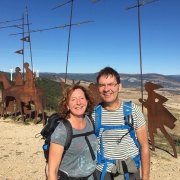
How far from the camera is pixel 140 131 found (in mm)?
2684

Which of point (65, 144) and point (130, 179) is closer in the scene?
point (65, 144)

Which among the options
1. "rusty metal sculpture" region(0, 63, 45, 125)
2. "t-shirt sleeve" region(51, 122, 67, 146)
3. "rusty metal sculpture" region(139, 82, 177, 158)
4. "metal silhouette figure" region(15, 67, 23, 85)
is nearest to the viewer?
"t-shirt sleeve" region(51, 122, 67, 146)

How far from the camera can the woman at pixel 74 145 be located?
2.27 metres

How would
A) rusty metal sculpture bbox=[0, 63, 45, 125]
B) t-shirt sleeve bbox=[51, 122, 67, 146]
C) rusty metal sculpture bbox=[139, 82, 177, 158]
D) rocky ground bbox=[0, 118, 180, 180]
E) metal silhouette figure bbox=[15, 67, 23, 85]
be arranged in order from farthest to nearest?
metal silhouette figure bbox=[15, 67, 23, 85], rusty metal sculpture bbox=[0, 63, 45, 125], rusty metal sculpture bbox=[139, 82, 177, 158], rocky ground bbox=[0, 118, 180, 180], t-shirt sleeve bbox=[51, 122, 67, 146]

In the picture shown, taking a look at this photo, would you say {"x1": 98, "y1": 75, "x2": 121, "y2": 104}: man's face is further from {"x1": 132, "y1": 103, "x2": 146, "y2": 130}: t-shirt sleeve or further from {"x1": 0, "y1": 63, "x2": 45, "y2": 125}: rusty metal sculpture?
{"x1": 0, "y1": 63, "x2": 45, "y2": 125}: rusty metal sculpture

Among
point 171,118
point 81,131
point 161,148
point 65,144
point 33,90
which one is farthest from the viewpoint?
point 33,90

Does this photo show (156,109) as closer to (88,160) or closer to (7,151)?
(7,151)

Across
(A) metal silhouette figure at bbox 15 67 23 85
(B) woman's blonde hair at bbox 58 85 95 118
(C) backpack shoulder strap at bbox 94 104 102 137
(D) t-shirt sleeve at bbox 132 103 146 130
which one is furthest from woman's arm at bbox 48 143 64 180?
(A) metal silhouette figure at bbox 15 67 23 85

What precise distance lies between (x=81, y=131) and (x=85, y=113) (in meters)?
0.34

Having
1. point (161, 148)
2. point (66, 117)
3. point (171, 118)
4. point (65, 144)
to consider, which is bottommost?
point (161, 148)

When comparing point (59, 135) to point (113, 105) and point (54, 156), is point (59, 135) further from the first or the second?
point (113, 105)

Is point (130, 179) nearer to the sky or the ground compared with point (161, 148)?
nearer to the sky

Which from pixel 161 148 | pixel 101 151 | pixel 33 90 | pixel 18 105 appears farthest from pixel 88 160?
pixel 18 105

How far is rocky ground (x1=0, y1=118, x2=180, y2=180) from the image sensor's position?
6.48 m
